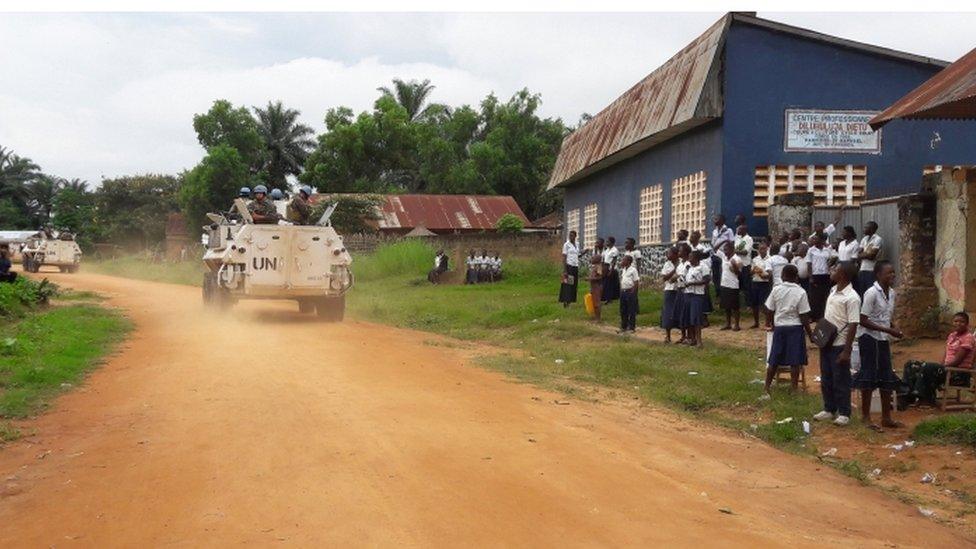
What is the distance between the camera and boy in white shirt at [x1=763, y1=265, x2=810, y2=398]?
36.0ft

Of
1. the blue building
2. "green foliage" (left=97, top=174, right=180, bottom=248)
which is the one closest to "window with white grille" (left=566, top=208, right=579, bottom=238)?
the blue building

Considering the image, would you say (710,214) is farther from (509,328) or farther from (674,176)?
(509,328)

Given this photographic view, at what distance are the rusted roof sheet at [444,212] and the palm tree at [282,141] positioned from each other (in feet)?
50.9

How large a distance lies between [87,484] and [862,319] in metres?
7.26

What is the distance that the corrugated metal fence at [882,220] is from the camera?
595 inches

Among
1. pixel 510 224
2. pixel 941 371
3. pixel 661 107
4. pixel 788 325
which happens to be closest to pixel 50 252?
pixel 510 224

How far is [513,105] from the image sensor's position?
5750 cm

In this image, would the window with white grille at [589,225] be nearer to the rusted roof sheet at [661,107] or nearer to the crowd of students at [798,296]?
the rusted roof sheet at [661,107]

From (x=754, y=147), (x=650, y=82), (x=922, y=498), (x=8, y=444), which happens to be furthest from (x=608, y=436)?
(x=650, y=82)

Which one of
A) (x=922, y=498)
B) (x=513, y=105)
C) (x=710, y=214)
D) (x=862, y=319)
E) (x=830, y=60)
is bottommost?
(x=922, y=498)

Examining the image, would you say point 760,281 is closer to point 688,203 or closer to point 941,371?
point 941,371

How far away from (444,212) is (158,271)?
14.7 metres

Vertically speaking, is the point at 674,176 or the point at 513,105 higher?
the point at 513,105

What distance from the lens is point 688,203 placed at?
72.5ft
